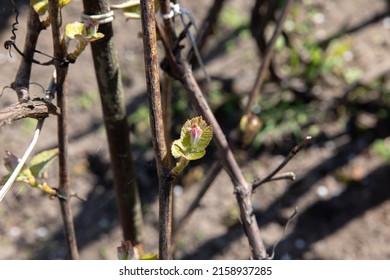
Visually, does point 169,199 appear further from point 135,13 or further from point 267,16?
point 267,16

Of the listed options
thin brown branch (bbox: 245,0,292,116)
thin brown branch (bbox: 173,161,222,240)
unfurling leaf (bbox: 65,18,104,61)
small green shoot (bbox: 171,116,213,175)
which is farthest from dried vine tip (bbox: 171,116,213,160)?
thin brown branch (bbox: 245,0,292,116)

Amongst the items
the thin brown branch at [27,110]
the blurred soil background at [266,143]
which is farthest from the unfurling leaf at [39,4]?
the blurred soil background at [266,143]

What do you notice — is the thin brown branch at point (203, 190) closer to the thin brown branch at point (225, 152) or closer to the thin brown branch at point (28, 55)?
the thin brown branch at point (225, 152)

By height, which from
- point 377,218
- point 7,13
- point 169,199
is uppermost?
point 169,199

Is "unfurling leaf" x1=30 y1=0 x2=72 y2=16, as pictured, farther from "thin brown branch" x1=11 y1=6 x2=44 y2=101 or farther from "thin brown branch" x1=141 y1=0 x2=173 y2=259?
"thin brown branch" x1=141 y1=0 x2=173 y2=259

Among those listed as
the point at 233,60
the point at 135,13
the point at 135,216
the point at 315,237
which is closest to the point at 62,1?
the point at 135,13
